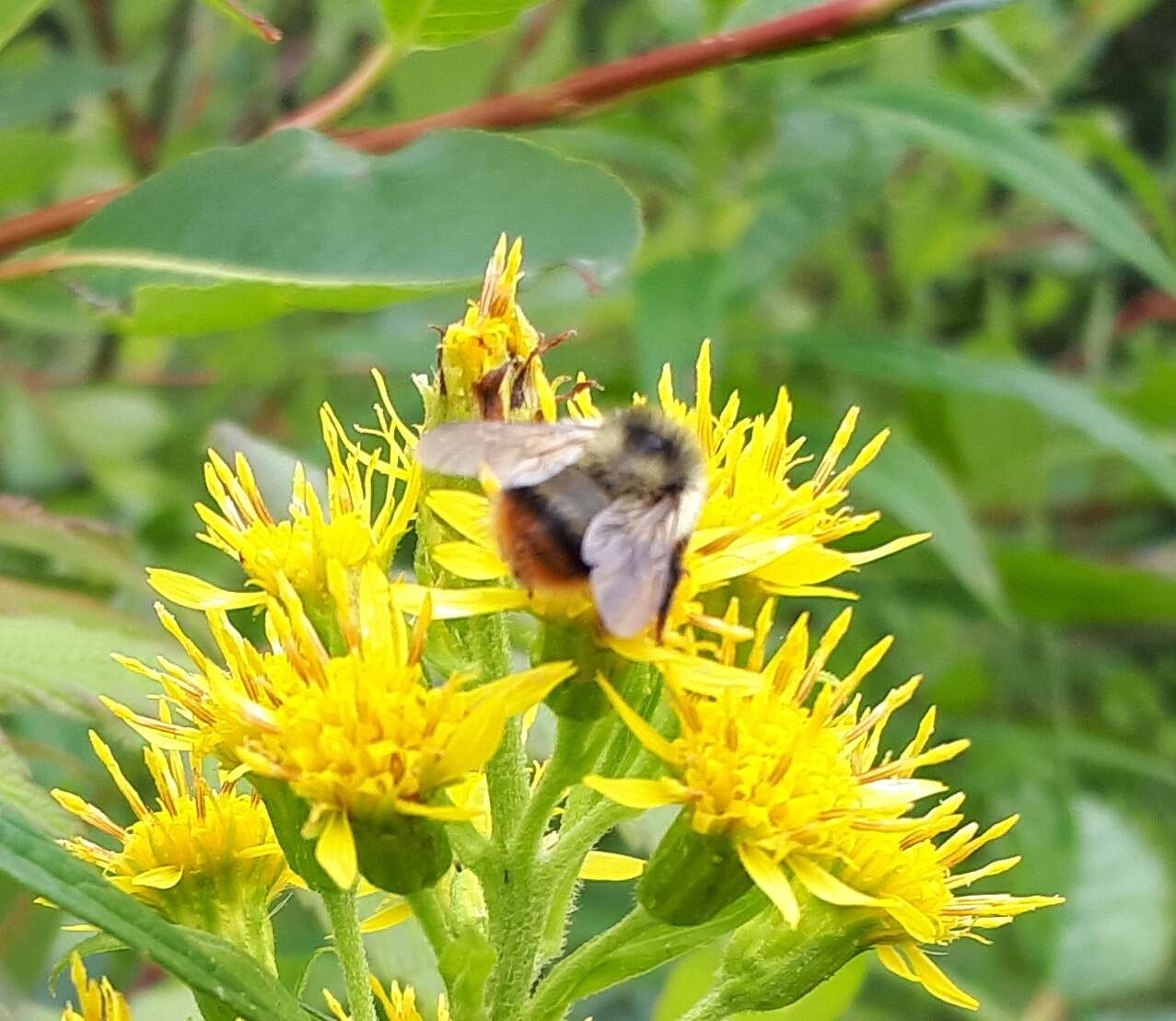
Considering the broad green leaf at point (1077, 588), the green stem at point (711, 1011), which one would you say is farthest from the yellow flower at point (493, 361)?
the broad green leaf at point (1077, 588)

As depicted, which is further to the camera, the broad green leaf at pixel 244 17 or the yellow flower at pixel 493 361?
the broad green leaf at pixel 244 17

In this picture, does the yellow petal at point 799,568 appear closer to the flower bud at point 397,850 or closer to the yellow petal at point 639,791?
the yellow petal at point 639,791

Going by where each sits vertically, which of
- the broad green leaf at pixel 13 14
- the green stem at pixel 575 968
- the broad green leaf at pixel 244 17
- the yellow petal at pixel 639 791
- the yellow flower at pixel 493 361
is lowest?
the green stem at pixel 575 968

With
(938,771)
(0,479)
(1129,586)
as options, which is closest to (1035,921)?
(938,771)

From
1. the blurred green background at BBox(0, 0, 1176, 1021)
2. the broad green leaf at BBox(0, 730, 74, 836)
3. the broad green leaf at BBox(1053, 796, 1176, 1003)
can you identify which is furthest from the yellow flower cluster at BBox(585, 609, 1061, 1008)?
the broad green leaf at BBox(1053, 796, 1176, 1003)

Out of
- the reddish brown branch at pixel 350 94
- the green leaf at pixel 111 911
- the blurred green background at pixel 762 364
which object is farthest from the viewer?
the reddish brown branch at pixel 350 94

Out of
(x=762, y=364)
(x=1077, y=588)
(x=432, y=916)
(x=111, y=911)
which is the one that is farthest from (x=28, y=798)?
(x=762, y=364)

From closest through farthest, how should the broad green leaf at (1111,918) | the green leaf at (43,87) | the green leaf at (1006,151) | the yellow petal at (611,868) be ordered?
the yellow petal at (611,868)
the green leaf at (1006,151)
the green leaf at (43,87)
the broad green leaf at (1111,918)
